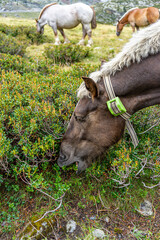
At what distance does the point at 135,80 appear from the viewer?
214 cm

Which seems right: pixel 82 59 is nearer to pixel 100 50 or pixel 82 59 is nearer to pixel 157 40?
pixel 100 50

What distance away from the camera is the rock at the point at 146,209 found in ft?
7.07

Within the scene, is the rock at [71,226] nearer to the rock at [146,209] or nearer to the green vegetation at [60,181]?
the green vegetation at [60,181]

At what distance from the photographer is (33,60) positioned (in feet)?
16.9

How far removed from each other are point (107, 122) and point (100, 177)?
3.00 feet

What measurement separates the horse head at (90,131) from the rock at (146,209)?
88 centimetres

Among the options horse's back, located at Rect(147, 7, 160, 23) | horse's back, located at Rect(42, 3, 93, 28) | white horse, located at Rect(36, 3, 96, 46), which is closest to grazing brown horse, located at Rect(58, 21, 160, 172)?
white horse, located at Rect(36, 3, 96, 46)

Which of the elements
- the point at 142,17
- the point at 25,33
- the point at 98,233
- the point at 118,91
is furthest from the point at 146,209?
the point at 142,17

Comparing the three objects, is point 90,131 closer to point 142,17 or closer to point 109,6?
point 142,17

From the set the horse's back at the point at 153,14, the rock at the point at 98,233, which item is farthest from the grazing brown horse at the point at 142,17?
the rock at the point at 98,233

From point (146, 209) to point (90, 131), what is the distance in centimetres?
126

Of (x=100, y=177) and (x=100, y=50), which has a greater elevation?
(x=100, y=50)

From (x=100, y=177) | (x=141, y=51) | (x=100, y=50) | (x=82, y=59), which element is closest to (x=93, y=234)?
(x=100, y=177)

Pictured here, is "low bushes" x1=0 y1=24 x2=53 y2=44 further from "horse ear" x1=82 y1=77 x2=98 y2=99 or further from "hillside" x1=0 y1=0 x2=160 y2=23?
"hillside" x1=0 y1=0 x2=160 y2=23
